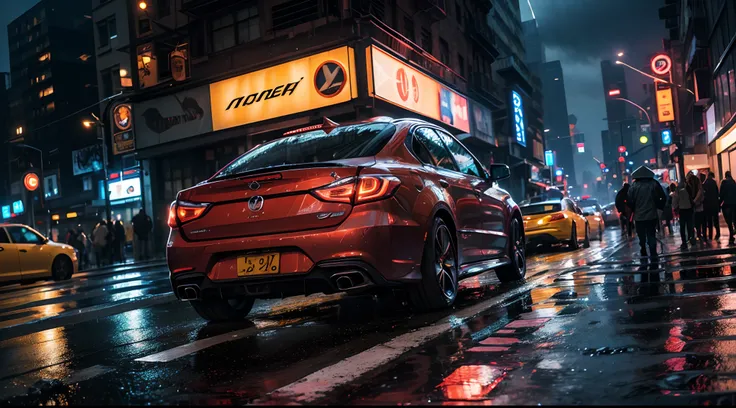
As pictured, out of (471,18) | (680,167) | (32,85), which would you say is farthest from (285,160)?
(32,85)

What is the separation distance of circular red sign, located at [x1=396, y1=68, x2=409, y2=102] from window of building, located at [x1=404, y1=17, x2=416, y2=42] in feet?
14.4

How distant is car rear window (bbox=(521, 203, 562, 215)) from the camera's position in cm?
1653

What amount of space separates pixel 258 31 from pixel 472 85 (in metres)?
16.5

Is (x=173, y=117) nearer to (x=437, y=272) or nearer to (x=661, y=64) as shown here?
(x=437, y=272)

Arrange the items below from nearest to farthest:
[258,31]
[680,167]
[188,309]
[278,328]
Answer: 1. [278,328]
2. [188,309]
3. [258,31]
4. [680,167]

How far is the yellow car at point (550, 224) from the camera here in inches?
635

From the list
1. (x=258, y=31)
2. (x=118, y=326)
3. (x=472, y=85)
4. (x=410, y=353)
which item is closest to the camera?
(x=410, y=353)

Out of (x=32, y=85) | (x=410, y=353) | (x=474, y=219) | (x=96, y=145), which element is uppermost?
(x=32, y=85)

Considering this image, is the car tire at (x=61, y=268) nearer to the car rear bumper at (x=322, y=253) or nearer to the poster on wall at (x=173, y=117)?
the poster on wall at (x=173, y=117)

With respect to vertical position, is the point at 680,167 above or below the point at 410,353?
above

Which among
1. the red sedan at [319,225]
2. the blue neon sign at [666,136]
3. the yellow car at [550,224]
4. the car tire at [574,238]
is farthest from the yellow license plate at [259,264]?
the blue neon sign at [666,136]

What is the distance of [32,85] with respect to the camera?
88.1 meters

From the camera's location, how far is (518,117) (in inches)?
1986

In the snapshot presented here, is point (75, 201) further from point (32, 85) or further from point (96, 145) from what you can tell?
point (32, 85)
